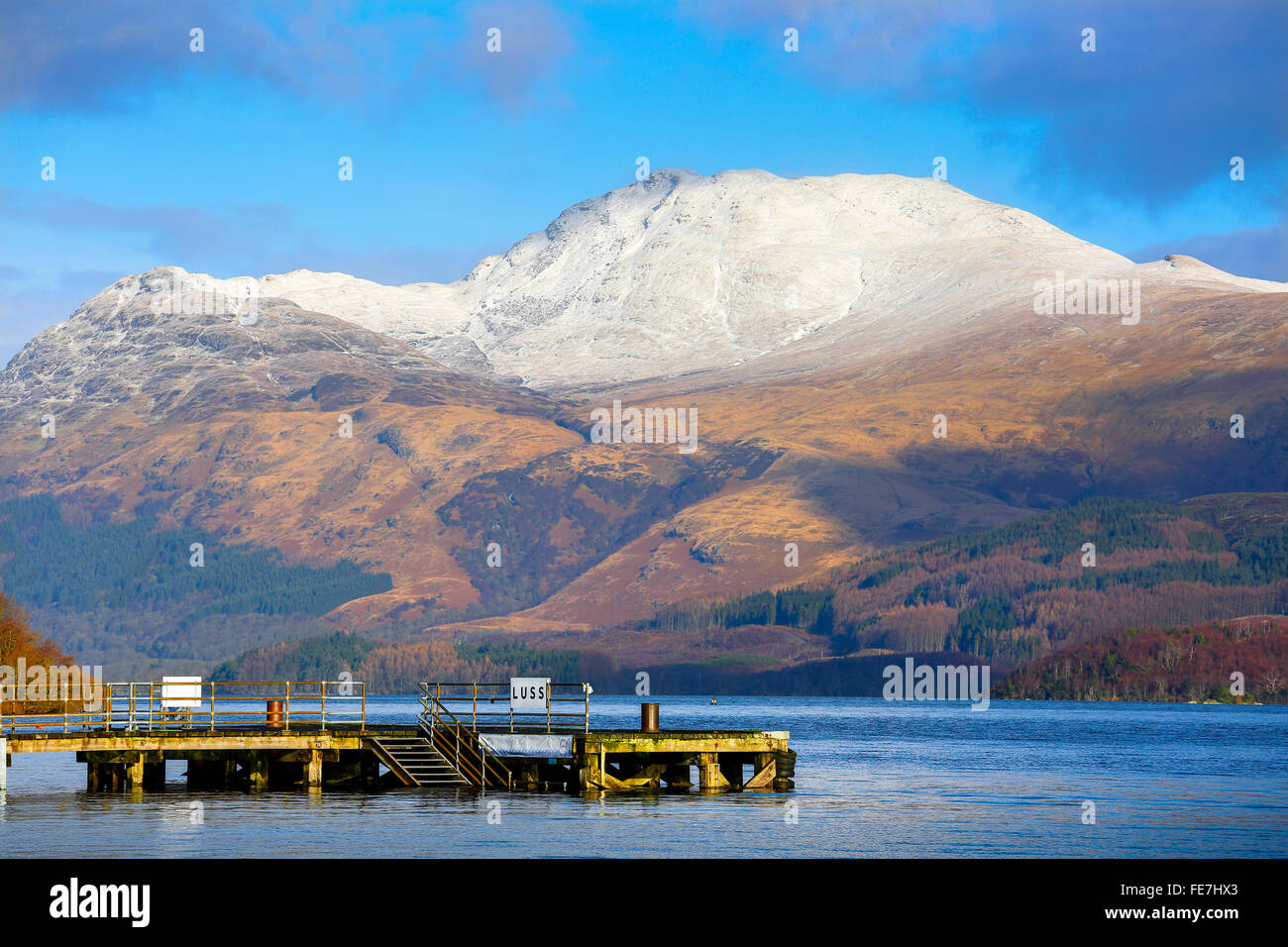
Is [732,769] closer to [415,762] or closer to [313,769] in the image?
[415,762]

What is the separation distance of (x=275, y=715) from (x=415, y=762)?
25.2ft

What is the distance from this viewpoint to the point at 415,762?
263 ft

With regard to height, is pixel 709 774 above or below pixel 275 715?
below

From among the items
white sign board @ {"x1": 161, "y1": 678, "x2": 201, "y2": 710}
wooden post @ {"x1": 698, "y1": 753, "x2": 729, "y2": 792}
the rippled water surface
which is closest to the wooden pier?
wooden post @ {"x1": 698, "y1": 753, "x2": 729, "y2": 792}

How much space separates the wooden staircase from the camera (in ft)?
256

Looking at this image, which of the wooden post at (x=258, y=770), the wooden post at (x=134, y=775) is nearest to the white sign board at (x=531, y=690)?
the wooden post at (x=258, y=770)

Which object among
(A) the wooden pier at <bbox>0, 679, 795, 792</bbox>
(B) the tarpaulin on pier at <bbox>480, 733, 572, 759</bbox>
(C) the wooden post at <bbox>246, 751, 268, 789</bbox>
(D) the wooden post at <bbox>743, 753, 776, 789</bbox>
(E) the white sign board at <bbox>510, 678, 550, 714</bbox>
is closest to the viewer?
(E) the white sign board at <bbox>510, 678, 550, 714</bbox>

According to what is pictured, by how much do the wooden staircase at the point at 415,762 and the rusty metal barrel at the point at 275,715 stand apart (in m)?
5.23

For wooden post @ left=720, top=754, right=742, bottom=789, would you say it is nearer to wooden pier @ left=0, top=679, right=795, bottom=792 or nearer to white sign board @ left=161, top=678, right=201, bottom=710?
wooden pier @ left=0, top=679, right=795, bottom=792

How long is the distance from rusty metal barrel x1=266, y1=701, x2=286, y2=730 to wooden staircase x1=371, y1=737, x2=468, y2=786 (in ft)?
17.2

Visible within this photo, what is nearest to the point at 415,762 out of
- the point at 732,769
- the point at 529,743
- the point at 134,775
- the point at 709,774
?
the point at 529,743
